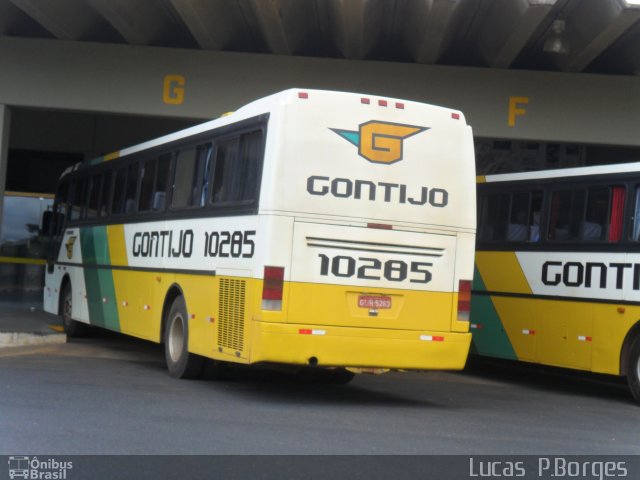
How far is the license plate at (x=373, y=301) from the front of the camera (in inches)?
434

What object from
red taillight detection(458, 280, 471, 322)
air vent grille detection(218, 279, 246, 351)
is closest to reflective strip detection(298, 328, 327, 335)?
air vent grille detection(218, 279, 246, 351)

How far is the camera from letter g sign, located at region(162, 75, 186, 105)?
1753 centimetres

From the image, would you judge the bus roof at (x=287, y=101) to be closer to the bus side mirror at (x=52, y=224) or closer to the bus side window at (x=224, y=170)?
the bus side window at (x=224, y=170)

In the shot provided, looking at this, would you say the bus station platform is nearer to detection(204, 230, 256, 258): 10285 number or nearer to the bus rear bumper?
detection(204, 230, 256, 258): 10285 number

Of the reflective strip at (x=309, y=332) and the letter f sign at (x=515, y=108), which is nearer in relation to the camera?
the reflective strip at (x=309, y=332)

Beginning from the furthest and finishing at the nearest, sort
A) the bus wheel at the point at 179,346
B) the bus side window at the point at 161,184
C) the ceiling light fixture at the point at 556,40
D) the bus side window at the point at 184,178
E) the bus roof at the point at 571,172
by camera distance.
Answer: the ceiling light fixture at the point at 556,40 → the bus side window at the point at 161,184 → the bus roof at the point at 571,172 → the bus side window at the point at 184,178 → the bus wheel at the point at 179,346

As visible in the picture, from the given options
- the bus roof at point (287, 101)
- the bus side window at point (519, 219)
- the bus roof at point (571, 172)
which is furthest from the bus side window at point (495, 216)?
the bus roof at point (287, 101)

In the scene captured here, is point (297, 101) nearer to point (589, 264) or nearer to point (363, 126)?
point (363, 126)

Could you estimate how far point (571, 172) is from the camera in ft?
48.2

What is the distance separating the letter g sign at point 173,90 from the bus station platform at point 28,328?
4251 mm

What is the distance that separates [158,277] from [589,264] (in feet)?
18.7

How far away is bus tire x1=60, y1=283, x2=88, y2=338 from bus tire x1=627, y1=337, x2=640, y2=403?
31.4ft

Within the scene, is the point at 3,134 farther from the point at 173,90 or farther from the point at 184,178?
the point at 184,178

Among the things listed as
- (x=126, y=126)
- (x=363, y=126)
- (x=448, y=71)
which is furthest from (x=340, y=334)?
(x=126, y=126)
